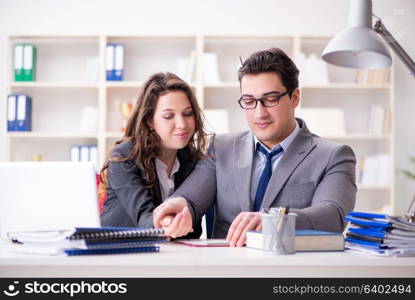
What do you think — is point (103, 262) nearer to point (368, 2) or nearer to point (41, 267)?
point (41, 267)

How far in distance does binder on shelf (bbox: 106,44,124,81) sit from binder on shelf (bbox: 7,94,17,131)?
31.5 inches

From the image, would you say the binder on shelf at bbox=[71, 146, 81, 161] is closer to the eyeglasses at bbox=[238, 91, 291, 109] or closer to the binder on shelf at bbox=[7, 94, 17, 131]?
the binder on shelf at bbox=[7, 94, 17, 131]

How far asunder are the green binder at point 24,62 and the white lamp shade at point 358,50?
3.52 m

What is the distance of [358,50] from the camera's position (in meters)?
1.88

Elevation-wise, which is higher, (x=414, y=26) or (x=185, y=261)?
(x=414, y=26)

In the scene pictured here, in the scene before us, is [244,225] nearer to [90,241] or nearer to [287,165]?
[90,241]

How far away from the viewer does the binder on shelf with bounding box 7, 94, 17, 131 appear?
196 inches

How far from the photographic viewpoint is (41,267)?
117cm

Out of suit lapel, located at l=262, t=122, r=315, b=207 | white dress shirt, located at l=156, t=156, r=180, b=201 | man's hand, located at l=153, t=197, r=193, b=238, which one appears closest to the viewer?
man's hand, located at l=153, t=197, r=193, b=238

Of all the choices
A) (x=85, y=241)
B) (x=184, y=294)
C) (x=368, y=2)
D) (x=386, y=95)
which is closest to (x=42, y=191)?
(x=85, y=241)

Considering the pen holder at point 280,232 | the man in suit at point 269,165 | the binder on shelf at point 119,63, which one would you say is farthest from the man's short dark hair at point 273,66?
the binder on shelf at point 119,63

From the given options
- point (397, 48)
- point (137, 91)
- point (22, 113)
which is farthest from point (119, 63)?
point (397, 48)

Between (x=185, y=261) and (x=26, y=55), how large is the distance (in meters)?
4.19

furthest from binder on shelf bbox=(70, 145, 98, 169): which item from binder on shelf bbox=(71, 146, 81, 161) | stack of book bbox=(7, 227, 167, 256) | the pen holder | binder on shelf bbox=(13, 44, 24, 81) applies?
the pen holder
